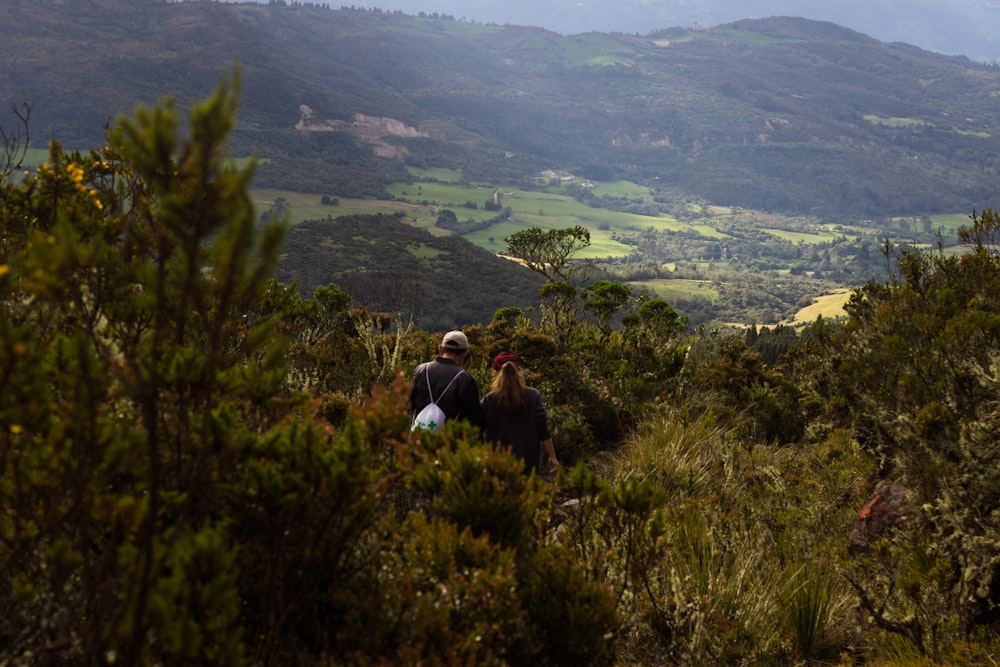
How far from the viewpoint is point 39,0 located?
199m

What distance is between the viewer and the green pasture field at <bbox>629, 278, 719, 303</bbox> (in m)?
85.3

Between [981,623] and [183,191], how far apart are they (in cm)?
417

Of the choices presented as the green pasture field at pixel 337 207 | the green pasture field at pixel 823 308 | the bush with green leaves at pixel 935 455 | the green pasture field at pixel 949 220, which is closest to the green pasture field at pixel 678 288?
the green pasture field at pixel 823 308

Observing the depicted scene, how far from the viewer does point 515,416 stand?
4.46 metres

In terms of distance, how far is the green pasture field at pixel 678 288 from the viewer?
85312mm

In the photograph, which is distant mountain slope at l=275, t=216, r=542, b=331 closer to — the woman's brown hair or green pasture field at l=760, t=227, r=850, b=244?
the woman's brown hair

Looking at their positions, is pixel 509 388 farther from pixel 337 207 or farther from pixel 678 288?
pixel 337 207

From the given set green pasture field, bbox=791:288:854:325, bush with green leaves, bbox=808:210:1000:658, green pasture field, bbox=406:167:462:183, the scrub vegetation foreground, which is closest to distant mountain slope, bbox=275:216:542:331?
green pasture field, bbox=791:288:854:325

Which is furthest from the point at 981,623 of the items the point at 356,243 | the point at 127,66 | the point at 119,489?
the point at 127,66

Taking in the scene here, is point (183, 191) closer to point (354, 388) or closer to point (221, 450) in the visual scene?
point (221, 450)

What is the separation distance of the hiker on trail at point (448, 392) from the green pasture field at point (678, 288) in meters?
79.4

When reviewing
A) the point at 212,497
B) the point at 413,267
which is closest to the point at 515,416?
the point at 212,497

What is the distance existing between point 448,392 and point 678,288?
90603 mm

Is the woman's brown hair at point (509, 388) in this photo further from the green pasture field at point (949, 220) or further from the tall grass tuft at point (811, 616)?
the green pasture field at point (949, 220)
